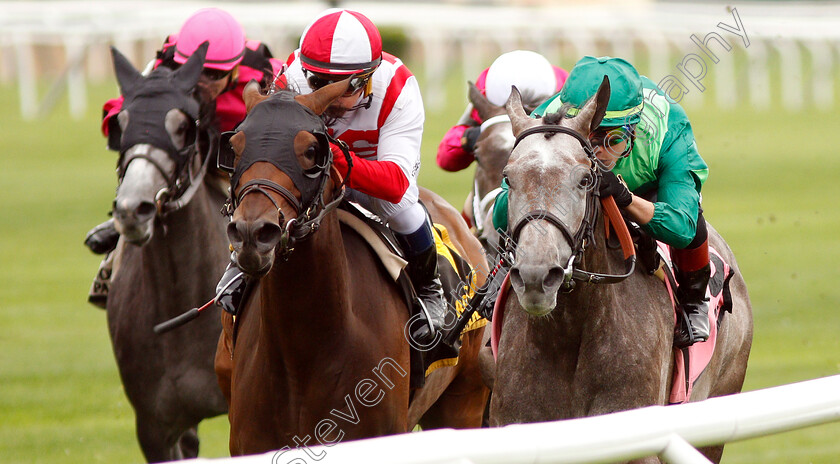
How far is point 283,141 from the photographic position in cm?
365

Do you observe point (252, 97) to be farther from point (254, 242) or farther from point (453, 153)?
point (453, 153)

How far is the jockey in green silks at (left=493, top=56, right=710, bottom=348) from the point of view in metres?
3.88

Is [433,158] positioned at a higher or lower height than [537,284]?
lower

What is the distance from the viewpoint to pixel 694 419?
2.66m

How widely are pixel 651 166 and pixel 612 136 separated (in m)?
0.32

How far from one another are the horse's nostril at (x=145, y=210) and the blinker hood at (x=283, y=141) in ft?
3.77

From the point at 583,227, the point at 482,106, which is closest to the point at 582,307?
the point at 583,227

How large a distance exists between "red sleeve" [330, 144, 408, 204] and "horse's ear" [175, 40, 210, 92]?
56.2 inches

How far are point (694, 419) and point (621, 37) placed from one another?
27.7m

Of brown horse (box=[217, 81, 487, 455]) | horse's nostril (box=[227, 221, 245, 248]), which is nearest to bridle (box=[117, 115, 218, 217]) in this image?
brown horse (box=[217, 81, 487, 455])

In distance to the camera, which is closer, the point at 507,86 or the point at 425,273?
the point at 425,273

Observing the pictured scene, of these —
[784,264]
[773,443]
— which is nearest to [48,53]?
[784,264]

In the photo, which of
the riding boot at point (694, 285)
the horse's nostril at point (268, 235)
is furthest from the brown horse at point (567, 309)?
the horse's nostril at point (268, 235)

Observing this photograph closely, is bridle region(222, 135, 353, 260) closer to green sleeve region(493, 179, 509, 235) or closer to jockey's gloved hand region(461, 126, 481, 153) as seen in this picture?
green sleeve region(493, 179, 509, 235)
